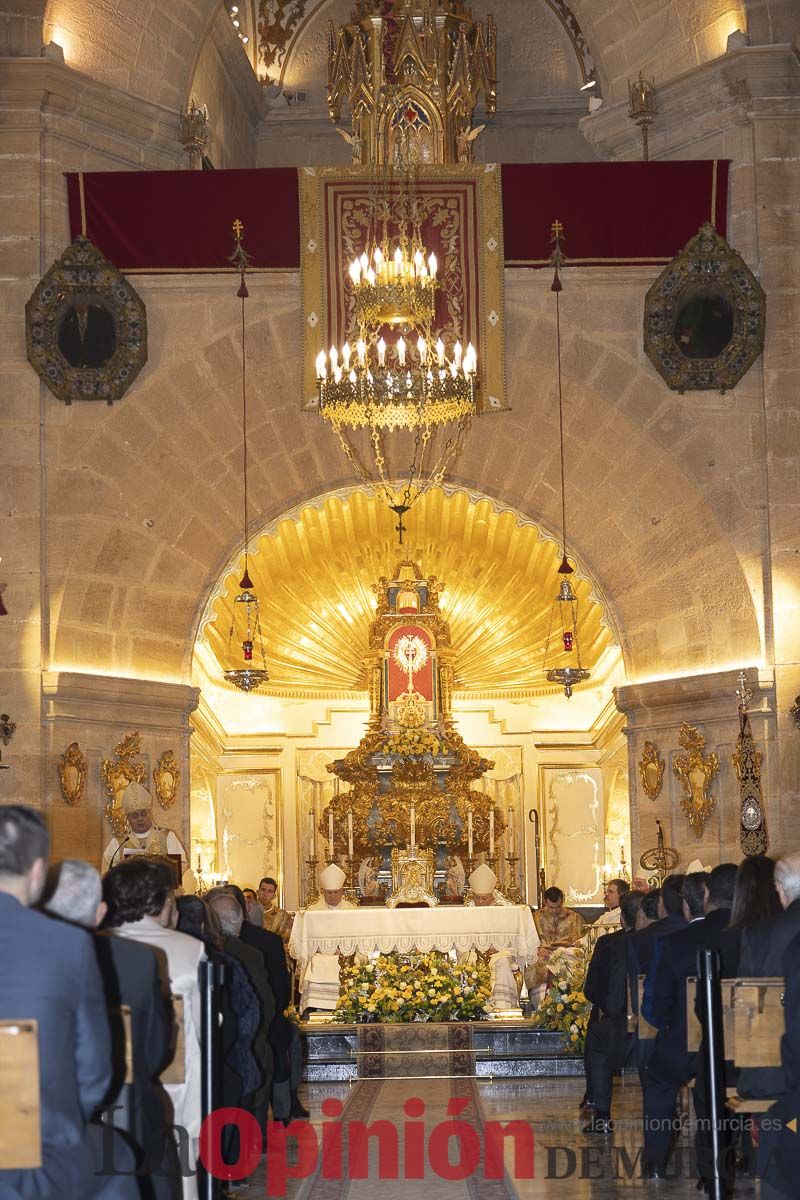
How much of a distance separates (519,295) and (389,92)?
2176 millimetres

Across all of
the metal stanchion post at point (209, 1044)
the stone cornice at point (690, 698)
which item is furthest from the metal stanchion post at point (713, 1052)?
the stone cornice at point (690, 698)

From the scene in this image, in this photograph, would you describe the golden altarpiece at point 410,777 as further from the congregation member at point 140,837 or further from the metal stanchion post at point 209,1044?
the metal stanchion post at point 209,1044

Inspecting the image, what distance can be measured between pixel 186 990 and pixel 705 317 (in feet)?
32.8

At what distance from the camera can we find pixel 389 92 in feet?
52.1

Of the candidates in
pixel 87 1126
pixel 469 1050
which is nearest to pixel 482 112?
pixel 469 1050

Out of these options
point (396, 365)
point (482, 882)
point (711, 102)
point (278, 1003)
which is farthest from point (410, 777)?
point (278, 1003)

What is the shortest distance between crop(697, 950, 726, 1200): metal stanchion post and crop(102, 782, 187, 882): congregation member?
24.5ft

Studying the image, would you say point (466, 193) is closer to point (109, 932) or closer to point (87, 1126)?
point (109, 932)

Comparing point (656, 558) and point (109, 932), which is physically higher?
point (656, 558)

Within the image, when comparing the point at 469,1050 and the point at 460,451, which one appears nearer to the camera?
the point at 469,1050

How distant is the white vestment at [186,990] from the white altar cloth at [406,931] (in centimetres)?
828

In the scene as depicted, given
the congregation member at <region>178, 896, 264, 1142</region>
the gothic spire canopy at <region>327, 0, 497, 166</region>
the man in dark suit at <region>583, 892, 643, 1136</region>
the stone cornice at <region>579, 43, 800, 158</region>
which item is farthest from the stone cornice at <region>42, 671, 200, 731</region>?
the congregation member at <region>178, 896, 264, 1142</region>

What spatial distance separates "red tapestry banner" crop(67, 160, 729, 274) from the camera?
1523cm

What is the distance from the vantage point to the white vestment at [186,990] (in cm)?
652
